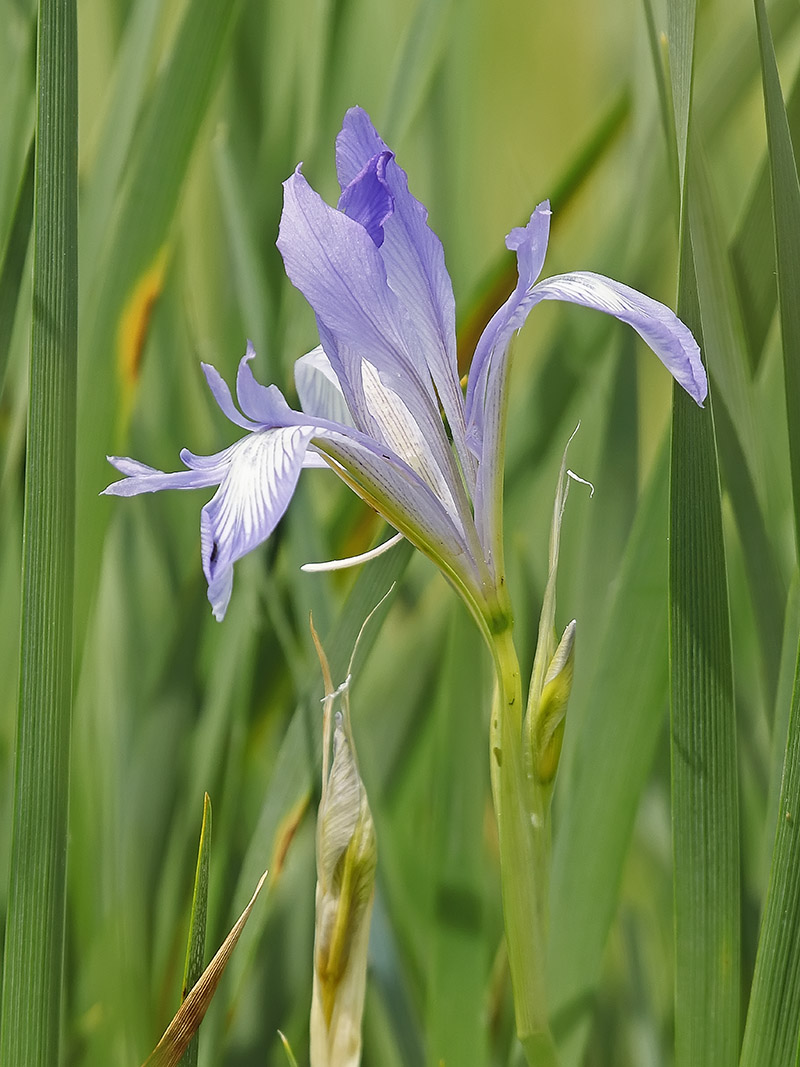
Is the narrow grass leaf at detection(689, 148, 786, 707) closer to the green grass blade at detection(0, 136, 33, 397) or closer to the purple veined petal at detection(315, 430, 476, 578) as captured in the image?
the purple veined petal at detection(315, 430, 476, 578)

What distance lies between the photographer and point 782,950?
278 millimetres

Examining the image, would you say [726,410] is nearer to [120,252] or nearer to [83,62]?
[120,252]

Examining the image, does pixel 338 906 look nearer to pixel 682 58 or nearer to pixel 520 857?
pixel 520 857

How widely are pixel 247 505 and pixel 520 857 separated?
0.12 meters

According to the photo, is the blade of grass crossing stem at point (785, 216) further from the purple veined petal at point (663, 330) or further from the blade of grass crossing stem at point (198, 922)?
the blade of grass crossing stem at point (198, 922)

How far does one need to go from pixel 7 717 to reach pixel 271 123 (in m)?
0.43

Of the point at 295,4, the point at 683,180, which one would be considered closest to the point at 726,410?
the point at 683,180

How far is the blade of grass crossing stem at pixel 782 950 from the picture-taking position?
27 centimetres

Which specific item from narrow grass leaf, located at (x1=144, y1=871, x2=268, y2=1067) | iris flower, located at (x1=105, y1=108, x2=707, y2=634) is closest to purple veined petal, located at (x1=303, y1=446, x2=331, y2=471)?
iris flower, located at (x1=105, y1=108, x2=707, y2=634)

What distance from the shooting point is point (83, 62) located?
3.97ft

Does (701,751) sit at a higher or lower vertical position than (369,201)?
lower

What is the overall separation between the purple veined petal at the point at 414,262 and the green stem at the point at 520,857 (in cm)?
6

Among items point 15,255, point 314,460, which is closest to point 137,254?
point 15,255

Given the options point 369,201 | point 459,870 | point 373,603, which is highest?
point 369,201
